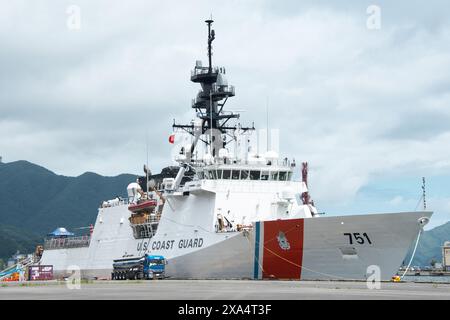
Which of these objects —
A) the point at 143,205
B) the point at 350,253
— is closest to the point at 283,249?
the point at 350,253

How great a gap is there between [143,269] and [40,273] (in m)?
22.3

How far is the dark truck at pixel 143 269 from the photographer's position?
142ft

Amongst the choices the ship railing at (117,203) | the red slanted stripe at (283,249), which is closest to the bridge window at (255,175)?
the red slanted stripe at (283,249)

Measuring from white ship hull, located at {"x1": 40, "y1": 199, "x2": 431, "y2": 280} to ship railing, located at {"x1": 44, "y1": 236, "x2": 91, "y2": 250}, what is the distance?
50.6 ft

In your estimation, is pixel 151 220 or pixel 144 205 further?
pixel 144 205

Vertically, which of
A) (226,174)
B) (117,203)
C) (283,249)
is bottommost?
(283,249)

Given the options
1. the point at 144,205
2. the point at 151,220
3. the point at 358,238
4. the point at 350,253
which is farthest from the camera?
the point at 144,205

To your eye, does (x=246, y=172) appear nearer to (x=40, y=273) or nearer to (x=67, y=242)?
(x=67, y=242)

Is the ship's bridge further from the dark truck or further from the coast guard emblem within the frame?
the coast guard emblem

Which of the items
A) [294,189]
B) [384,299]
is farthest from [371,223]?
[384,299]

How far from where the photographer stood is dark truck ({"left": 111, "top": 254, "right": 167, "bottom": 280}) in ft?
142

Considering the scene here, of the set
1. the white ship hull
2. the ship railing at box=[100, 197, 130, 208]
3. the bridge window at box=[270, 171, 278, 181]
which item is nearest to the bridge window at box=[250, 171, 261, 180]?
the bridge window at box=[270, 171, 278, 181]

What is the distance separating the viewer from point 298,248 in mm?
38344
